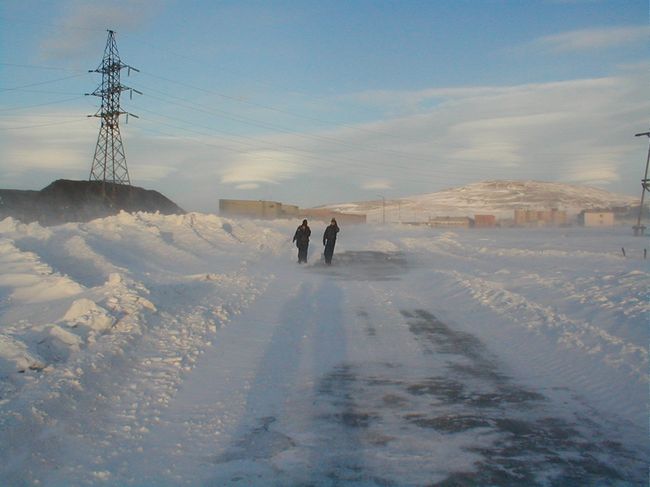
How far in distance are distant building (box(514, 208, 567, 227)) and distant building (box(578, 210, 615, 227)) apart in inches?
226

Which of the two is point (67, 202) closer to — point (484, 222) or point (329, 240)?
point (329, 240)

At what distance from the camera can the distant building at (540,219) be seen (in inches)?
4594

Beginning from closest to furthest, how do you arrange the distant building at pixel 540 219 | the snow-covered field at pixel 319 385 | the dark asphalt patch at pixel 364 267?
the snow-covered field at pixel 319 385 → the dark asphalt patch at pixel 364 267 → the distant building at pixel 540 219

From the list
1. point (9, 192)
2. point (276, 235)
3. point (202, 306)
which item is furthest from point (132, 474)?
point (9, 192)

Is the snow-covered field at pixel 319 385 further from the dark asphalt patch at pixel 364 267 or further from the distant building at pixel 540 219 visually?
the distant building at pixel 540 219

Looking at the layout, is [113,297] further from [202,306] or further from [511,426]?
[511,426]

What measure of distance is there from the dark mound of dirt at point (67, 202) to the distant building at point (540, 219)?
308 ft

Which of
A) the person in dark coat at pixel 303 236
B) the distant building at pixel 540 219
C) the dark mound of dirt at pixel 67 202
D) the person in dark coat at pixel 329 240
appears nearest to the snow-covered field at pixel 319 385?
the person in dark coat at pixel 329 240

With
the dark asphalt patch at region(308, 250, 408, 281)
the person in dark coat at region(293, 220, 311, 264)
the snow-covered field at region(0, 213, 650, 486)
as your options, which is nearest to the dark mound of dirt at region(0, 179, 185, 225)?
the person in dark coat at region(293, 220, 311, 264)

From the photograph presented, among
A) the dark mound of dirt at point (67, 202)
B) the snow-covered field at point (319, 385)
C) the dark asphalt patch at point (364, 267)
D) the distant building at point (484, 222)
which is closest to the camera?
the snow-covered field at point (319, 385)

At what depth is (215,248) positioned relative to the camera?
25391 mm

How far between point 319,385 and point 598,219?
376ft

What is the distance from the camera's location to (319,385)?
623 centimetres

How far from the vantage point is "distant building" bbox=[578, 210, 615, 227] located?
108 metres
